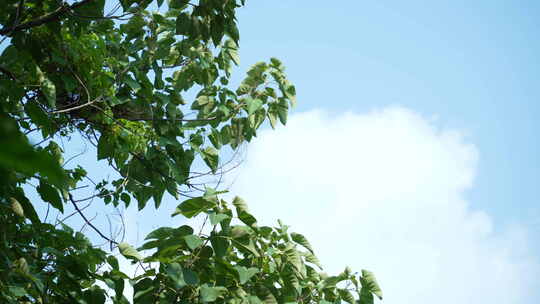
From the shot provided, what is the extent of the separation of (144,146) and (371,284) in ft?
5.18

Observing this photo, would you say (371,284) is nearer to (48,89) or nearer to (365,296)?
(365,296)

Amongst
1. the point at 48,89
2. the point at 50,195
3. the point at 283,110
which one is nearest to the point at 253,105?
the point at 283,110

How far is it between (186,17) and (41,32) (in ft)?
2.48

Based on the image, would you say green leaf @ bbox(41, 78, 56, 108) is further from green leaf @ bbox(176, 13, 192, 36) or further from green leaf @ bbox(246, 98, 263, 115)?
green leaf @ bbox(246, 98, 263, 115)

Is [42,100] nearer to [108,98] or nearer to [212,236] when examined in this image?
[108,98]

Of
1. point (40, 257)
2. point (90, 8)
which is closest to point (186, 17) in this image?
point (90, 8)

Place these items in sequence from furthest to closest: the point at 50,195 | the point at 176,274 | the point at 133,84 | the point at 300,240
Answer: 1. the point at 133,84
2. the point at 300,240
3. the point at 176,274
4. the point at 50,195

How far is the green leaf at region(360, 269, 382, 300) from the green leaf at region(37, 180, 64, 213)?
5.12 feet

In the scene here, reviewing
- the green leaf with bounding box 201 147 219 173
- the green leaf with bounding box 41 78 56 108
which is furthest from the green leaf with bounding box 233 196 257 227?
the green leaf with bounding box 201 147 219 173

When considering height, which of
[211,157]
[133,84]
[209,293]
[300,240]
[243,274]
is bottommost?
[209,293]

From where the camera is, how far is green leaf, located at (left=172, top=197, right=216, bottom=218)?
228 centimetres

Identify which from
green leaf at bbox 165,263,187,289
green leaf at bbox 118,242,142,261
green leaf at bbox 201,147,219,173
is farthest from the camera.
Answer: green leaf at bbox 201,147,219,173

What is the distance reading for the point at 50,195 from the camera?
77.5 inches

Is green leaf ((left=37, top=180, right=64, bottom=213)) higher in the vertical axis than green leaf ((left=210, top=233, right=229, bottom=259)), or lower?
lower
